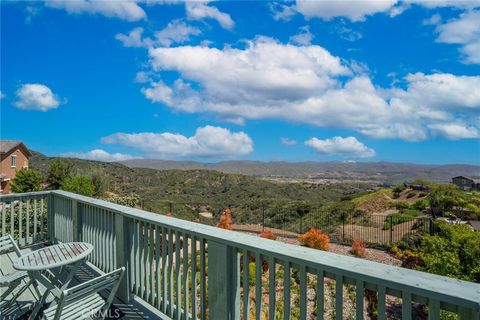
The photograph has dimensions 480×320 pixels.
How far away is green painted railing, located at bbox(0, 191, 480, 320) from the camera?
4.73 ft

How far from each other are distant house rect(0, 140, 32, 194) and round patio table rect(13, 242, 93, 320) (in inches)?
1197

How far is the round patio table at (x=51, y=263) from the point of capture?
2.87 m

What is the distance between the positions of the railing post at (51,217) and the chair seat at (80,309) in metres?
3.78

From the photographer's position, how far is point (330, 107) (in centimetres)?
4297

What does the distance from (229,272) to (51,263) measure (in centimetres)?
177

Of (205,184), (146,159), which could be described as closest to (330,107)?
(205,184)

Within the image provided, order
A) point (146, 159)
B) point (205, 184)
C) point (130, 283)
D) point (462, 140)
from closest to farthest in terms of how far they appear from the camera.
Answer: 1. point (130, 283)
2. point (205, 184)
3. point (462, 140)
4. point (146, 159)

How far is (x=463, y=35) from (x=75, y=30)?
16.5 meters

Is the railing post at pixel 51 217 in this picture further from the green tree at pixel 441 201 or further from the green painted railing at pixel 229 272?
the green tree at pixel 441 201

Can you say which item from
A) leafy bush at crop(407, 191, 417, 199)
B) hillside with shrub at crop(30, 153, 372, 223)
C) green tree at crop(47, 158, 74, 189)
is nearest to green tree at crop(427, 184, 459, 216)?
leafy bush at crop(407, 191, 417, 199)

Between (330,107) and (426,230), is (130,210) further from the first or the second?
(330,107)

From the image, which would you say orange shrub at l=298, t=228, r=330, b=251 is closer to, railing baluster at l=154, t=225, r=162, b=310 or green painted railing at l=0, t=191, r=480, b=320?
green painted railing at l=0, t=191, r=480, b=320

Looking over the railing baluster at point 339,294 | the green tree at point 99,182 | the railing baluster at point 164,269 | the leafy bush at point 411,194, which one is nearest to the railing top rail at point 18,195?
the railing baluster at point 164,269

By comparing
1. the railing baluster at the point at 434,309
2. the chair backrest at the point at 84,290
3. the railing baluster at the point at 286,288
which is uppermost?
the railing baluster at the point at 434,309
